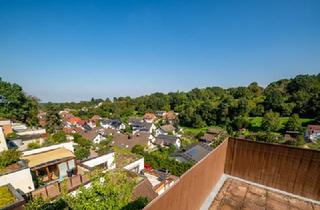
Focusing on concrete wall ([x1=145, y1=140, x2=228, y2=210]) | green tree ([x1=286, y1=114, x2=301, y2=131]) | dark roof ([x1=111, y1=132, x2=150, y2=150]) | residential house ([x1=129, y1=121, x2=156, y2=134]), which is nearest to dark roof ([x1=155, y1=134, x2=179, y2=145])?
dark roof ([x1=111, y1=132, x2=150, y2=150])

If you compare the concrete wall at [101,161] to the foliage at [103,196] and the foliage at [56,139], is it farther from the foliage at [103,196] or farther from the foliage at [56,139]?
the foliage at [103,196]

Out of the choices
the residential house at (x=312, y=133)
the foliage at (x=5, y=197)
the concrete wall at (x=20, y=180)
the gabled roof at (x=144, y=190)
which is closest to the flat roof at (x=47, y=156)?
the concrete wall at (x=20, y=180)

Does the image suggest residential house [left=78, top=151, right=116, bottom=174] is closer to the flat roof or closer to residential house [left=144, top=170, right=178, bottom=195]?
the flat roof

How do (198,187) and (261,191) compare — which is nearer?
(198,187)

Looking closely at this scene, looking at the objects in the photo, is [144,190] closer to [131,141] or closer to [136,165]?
[136,165]

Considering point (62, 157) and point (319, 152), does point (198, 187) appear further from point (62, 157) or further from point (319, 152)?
point (62, 157)

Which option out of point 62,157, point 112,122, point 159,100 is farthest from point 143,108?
point 62,157
